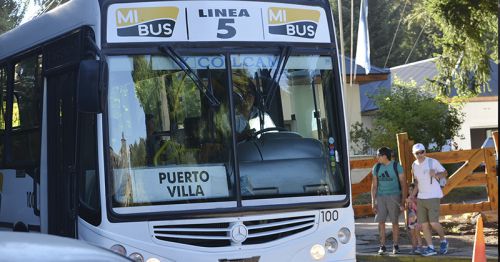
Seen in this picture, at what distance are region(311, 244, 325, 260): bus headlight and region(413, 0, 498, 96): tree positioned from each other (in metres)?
9.19

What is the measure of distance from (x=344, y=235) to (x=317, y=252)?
38 cm

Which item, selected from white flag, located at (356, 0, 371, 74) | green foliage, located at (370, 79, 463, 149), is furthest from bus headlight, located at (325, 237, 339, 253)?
green foliage, located at (370, 79, 463, 149)

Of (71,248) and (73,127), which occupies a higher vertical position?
(73,127)

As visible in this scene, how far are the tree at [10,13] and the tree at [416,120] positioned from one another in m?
15.0

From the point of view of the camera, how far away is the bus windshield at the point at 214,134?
8.24 m

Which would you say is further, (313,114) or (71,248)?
(313,114)

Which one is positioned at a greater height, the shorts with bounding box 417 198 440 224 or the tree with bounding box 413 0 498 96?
the tree with bounding box 413 0 498 96

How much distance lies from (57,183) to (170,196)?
1.54 meters

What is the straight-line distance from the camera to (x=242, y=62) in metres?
8.70

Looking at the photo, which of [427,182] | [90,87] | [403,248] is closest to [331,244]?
[90,87]

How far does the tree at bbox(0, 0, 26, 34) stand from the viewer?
3494cm

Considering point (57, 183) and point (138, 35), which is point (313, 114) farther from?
point (57, 183)

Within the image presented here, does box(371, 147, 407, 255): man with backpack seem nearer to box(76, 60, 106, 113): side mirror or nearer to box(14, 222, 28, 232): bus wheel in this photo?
box(14, 222, 28, 232): bus wheel

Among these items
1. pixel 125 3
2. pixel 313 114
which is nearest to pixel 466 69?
pixel 313 114
